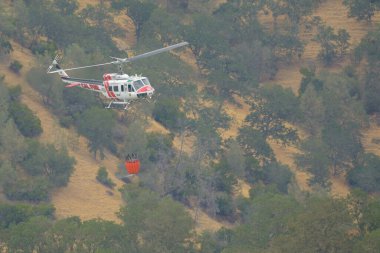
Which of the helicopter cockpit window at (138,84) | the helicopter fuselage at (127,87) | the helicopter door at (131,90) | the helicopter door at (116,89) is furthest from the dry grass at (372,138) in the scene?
the helicopter door at (131,90)

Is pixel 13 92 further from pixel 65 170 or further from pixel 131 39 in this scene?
pixel 131 39

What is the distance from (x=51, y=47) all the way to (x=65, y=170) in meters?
23.0

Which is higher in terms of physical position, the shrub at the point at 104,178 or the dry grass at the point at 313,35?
the shrub at the point at 104,178

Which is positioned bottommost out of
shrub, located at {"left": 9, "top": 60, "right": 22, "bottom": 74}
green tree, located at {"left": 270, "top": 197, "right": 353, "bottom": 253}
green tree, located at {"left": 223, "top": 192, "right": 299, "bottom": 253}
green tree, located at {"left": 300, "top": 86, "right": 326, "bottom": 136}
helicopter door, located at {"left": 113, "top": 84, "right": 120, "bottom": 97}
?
green tree, located at {"left": 300, "top": 86, "right": 326, "bottom": 136}

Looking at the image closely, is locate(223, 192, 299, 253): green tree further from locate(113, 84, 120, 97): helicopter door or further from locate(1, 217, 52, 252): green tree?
locate(113, 84, 120, 97): helicopter door

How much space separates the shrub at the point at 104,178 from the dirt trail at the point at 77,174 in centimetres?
41

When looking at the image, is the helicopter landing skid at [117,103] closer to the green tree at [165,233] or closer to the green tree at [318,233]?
the green tree at [165,233]

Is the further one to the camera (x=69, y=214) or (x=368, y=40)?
(x=368, y=40)

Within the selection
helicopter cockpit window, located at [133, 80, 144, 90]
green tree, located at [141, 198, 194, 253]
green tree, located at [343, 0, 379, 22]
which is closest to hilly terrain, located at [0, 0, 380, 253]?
green tree, located at [141, 198, 194, 253]

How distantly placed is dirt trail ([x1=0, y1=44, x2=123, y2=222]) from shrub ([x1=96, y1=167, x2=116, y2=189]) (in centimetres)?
41

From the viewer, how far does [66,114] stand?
124 meters

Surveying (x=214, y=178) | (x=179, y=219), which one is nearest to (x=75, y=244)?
(x=179, y=219)

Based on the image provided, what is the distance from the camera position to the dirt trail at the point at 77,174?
111 meters

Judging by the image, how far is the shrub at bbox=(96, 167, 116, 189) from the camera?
4535 inches
